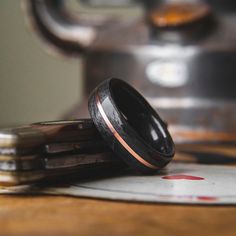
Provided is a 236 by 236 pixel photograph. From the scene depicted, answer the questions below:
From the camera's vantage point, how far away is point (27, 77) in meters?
2.44

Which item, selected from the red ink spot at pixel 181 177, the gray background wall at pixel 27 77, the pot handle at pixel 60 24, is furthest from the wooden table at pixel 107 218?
the gray background wall at pixel 27 77

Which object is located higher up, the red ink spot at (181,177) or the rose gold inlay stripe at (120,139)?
the rose gold inlay stripe at (120,139)

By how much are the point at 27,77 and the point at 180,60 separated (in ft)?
3.73

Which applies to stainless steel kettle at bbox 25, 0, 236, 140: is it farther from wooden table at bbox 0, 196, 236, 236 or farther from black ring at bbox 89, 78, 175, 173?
wooden table at bbox 0, 196, 236, 236

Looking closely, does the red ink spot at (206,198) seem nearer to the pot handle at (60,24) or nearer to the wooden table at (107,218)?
the wooden table at (107,218)

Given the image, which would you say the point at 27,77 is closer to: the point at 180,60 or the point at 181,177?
the point at 180,60

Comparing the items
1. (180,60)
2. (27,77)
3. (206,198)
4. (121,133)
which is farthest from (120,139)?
(27,77)

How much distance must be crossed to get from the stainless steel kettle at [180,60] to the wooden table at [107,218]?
776 millimetres

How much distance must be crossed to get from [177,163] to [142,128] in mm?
105

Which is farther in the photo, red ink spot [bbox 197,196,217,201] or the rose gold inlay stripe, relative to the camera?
the rose gold inlay stripe

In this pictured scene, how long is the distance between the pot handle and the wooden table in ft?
3.88

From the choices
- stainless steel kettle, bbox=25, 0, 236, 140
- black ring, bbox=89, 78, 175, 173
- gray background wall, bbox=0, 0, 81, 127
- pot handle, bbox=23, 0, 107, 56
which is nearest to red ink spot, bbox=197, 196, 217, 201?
black ring, bbox=89, 78, 175, 173

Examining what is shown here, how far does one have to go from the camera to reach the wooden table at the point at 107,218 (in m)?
0.46

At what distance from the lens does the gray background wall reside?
2400mm
